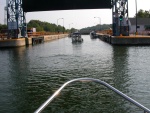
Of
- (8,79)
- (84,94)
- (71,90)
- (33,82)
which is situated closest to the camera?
(84,94)

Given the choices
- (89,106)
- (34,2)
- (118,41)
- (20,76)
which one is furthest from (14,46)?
(89,106)

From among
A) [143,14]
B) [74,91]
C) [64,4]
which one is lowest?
[74,91]

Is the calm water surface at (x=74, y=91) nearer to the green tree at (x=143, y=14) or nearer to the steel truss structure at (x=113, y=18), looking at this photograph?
the steel truss structure at (x=113, y=18)

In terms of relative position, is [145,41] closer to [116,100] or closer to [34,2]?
[34,2]

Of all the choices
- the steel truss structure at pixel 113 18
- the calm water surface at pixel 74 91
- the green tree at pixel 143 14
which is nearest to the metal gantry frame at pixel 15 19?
the steel truss structure at pixel 113 18

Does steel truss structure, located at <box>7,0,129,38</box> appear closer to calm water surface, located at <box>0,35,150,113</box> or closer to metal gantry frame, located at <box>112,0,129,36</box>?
metal gantry frame, located at <box>112,0,129,36</box>

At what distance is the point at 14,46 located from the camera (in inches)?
1917

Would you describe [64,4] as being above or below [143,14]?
below

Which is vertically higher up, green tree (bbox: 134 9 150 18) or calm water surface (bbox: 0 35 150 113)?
green tree (bbox: 134 9 150 18)

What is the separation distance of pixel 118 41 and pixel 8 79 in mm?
31850

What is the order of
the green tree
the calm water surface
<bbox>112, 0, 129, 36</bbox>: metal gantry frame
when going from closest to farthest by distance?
1. the calm water surface
2. <bbox>112, 0, 129, 36</bbox>: metal gantry frame
3. the green tree

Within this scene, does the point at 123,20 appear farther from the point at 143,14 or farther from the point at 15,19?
the point at 143,14

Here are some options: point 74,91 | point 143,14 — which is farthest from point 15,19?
point 143,14

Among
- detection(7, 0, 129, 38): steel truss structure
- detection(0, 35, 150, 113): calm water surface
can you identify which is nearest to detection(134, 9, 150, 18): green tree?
detection(7, 0, 129, 38): steel truss structure
